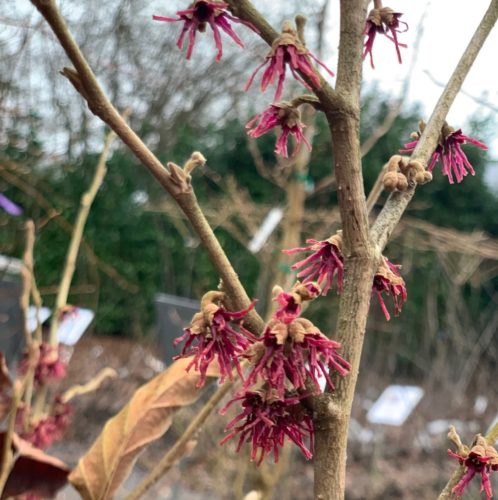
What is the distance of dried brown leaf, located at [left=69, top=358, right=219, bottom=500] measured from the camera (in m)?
0.53

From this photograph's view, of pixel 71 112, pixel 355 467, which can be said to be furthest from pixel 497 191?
pixel 71 112

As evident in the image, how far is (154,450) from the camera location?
4.16 metres

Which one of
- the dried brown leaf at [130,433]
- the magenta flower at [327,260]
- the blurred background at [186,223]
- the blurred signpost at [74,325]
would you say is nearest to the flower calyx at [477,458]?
the magenta flower at [327,260]

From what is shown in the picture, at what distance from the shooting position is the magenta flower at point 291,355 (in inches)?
11.6

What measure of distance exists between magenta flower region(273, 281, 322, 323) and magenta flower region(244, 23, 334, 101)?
9 cm

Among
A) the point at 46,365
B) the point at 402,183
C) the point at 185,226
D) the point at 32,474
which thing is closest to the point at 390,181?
the point at 402,183

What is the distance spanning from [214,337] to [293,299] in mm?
47

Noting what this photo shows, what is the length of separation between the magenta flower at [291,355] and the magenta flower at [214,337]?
0.08 ft

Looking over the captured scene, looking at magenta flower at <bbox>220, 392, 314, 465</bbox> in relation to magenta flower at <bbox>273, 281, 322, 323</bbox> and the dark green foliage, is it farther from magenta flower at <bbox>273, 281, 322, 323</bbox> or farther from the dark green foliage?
the dark green foliage

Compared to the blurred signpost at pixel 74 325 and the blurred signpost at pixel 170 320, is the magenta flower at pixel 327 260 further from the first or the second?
the blurred signpost at pixel 170 320

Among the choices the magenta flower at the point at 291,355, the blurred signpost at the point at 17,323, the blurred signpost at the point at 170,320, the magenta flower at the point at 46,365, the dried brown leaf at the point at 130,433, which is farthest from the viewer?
the blurred signpost at the point at 170,320

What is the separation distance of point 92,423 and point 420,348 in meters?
2.53

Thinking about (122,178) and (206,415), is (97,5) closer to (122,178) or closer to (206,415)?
(122,178)

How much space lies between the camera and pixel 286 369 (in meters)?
0.30
